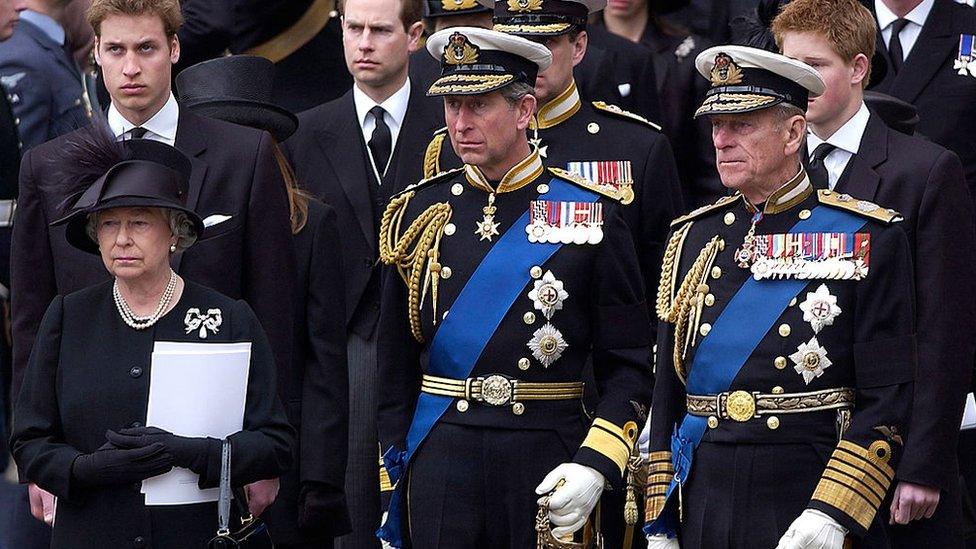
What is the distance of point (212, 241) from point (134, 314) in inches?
27.1

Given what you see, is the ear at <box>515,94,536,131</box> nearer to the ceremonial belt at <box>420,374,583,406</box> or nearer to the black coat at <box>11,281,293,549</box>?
the ceremonial belt at <box>420,374,583,406</box>

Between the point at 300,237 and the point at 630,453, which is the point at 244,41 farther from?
the point at 630,453

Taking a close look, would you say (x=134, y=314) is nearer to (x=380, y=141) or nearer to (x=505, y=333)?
(x=505, y=333)

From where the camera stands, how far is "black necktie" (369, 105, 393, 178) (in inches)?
333

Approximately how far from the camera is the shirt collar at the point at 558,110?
26.1ft

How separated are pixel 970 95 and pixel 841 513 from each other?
3271 mm

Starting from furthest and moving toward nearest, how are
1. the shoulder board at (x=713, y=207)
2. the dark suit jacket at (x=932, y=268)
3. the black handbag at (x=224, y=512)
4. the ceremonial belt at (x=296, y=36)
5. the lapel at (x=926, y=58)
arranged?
the ceremonial belt at (x=296, y=36), the lapel at (x=926, y=58), the shoulder board at (x=713, y=207), the dark suit jacket at (x=932, y=268), the black handbag at (x=224, y=512)

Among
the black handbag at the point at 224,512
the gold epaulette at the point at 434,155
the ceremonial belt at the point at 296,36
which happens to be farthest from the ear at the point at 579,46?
the black handbag at the point at 224,512

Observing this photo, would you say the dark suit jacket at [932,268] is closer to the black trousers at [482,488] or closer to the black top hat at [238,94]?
the black trousers at [482,488]

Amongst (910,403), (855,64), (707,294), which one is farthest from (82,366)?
(855,64)

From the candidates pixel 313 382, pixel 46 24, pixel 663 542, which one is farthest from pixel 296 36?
pixel 663 542

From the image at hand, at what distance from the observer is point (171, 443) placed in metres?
5.93

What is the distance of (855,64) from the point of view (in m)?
7.24

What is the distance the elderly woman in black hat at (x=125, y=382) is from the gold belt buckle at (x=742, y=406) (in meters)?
1.40
